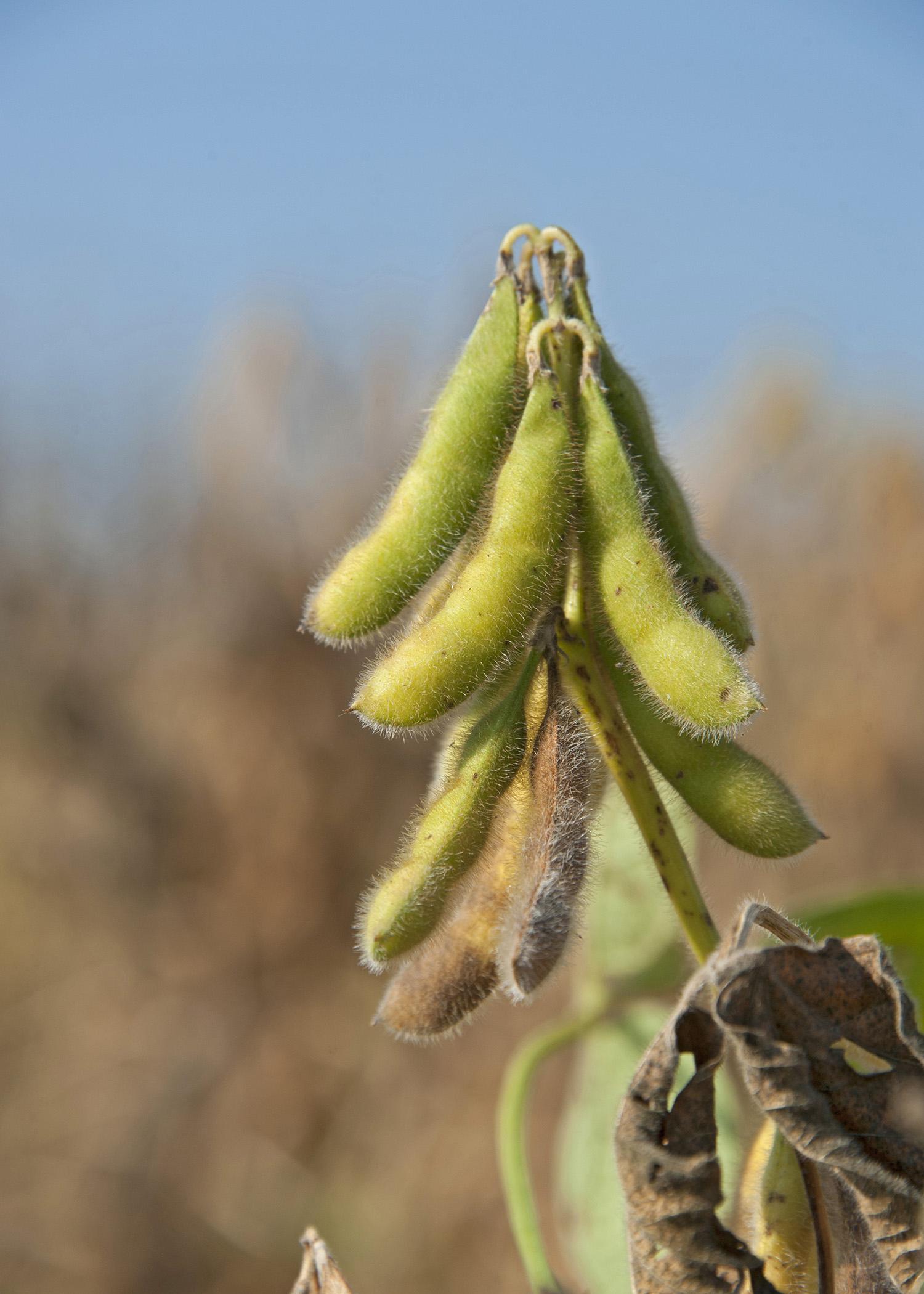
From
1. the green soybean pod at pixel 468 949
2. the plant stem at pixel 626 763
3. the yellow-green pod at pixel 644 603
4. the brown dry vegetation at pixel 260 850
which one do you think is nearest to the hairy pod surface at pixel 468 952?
the green soybean pod at pixel 468 949

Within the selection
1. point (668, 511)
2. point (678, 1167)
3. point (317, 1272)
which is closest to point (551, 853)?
point (678, 1167)

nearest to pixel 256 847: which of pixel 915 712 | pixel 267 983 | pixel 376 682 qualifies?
pixel 267 983

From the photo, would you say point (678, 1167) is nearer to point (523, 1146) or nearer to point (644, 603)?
point (644, 603)

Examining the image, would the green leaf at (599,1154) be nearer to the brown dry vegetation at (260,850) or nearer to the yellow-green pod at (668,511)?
the yellow-green pod at (668,511)

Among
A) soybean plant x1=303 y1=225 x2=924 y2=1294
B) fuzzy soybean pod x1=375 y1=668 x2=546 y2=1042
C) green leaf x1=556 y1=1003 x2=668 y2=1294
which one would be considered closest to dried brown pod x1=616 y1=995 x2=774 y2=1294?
soybean plant x1=303 y1=225 x2=924 y2=1294

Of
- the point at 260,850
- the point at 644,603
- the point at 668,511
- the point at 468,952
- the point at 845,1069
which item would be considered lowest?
the point at 845,1069

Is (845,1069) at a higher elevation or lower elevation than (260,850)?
lower

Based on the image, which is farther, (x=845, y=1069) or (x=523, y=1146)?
(x=523, y=1146)
